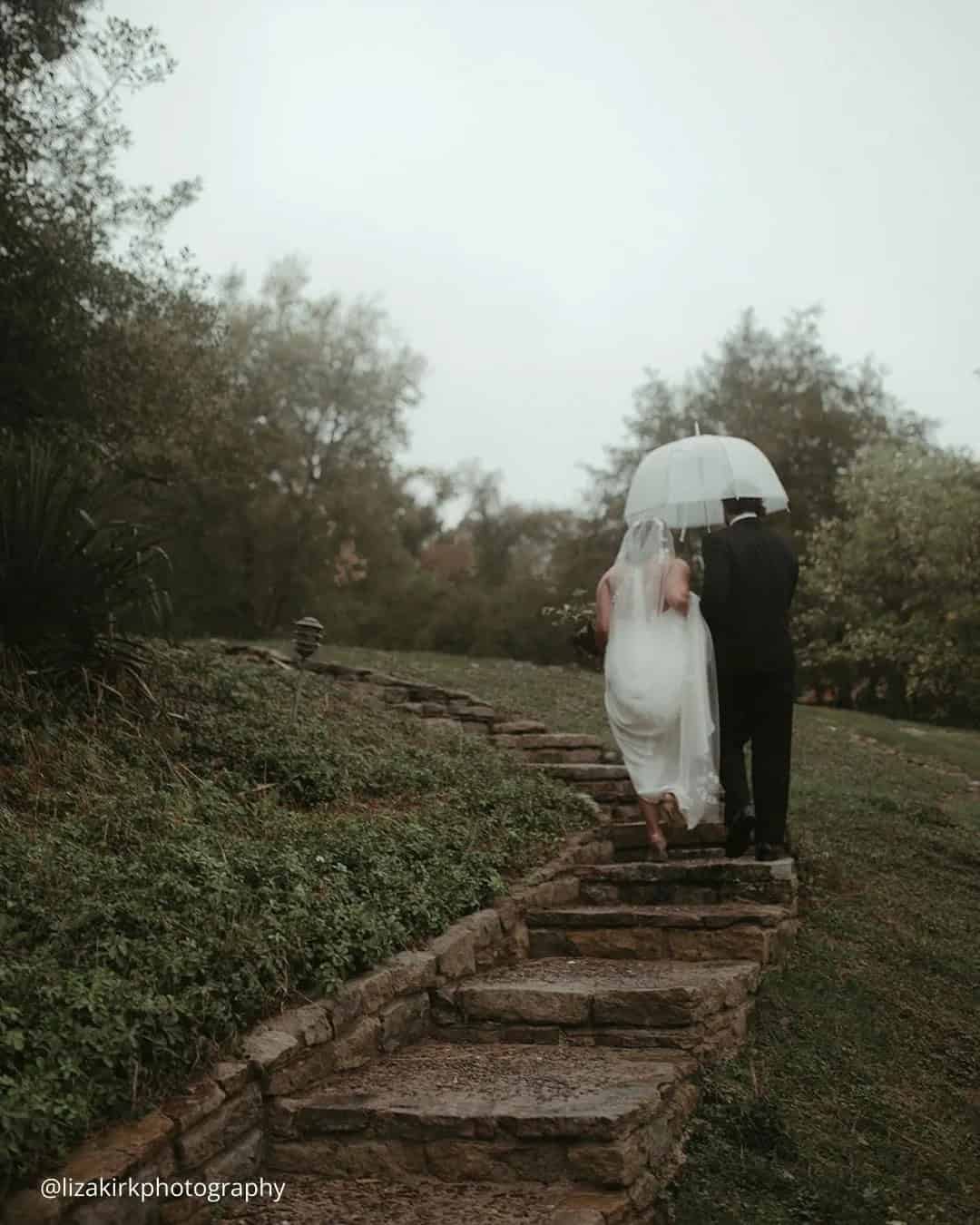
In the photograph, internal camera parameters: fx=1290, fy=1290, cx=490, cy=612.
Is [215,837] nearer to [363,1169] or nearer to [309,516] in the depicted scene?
[363,1169]

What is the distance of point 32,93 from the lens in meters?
13.1

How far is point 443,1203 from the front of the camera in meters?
3.97

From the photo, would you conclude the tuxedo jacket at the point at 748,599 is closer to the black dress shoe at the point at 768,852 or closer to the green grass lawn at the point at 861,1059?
the black dress shoe at the point at 768,852

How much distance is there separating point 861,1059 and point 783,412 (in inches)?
1133

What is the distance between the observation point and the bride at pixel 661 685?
22.8 feet

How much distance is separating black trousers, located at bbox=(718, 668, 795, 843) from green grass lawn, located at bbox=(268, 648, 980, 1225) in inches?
25.7

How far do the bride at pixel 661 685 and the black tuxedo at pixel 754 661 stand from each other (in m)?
0.10

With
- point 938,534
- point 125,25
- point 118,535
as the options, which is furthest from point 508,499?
point 118,535

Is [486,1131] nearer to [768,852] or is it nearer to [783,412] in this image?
[768,852]

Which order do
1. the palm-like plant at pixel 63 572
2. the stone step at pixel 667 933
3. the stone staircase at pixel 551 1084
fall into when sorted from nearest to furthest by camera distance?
1. the stone staircase at pixel 551 1084
2. the stone step at pixel 667 933
3. the palm-like plant at pixel 63 572

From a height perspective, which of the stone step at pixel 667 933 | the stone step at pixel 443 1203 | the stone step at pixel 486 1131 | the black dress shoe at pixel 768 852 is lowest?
the stone step at pixel 443 1203

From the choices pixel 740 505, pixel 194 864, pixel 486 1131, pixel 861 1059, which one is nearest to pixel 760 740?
pixel 740 505

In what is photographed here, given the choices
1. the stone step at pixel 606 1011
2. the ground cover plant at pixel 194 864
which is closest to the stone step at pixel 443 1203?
the ground cover plant at pixel 194 864

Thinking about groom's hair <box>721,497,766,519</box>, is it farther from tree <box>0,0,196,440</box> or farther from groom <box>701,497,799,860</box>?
tree <box>0,0,196,440</box>
